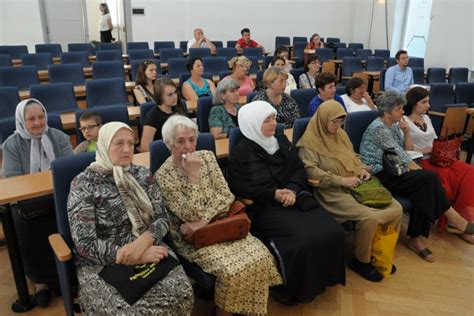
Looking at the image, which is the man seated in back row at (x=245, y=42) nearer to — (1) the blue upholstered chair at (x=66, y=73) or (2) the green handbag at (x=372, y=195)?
(1) the blue upholstered chair at (x=66, y=73)

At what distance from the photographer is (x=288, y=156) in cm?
267

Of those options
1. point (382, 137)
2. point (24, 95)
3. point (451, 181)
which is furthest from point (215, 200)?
point (24, 95)

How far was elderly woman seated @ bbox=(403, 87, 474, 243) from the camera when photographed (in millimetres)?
3109

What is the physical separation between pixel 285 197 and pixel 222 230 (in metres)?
0.55

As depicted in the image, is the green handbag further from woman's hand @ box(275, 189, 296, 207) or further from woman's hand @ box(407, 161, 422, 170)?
woman's hand @ box(275, 189, 296, 207)

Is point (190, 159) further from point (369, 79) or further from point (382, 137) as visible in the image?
point (369, 79)

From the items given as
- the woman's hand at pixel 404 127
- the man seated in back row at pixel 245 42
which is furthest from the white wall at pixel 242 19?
the woman's hand at pixel 404 127

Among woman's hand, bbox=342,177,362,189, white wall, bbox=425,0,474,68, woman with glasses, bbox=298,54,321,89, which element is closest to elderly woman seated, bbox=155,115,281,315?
woman's hand, bbox=342,177,362,189

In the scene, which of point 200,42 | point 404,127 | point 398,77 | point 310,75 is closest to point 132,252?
point 404,127

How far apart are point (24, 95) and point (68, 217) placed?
134 inches

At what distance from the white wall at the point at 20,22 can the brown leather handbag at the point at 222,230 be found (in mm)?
9159

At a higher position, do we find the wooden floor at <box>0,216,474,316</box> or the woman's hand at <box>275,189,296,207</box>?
the woman's hand at <box>275,189,296,207</box>

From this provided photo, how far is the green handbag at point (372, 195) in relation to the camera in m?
2.66

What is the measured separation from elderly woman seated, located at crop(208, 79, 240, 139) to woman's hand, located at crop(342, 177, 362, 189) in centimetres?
116
